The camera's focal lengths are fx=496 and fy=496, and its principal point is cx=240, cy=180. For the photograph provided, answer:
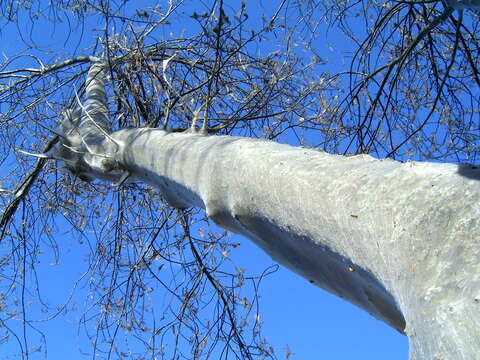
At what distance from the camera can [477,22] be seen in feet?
11.1

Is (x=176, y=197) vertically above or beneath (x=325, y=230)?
Result: above

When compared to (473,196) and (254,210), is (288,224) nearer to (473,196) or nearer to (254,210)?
(254,210)

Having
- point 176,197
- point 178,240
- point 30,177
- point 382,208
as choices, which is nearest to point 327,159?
point 382,208

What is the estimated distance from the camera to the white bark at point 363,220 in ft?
2.99

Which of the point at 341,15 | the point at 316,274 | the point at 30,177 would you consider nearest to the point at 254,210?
the point at 316,274

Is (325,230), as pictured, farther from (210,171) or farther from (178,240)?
(178,240)

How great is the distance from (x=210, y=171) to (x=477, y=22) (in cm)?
250

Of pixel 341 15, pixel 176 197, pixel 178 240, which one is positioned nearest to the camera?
pixel 176 197

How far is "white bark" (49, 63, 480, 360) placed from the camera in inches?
35.9

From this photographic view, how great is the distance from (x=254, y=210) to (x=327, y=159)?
0.98 ft

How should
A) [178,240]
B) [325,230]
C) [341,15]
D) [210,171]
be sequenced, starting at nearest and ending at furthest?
[325,230] → [210,171] → [341,15] → [178,240]

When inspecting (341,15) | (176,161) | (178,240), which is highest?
(341,15)

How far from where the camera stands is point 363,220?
48.7 inches

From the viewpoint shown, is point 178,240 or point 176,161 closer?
point 176,161
